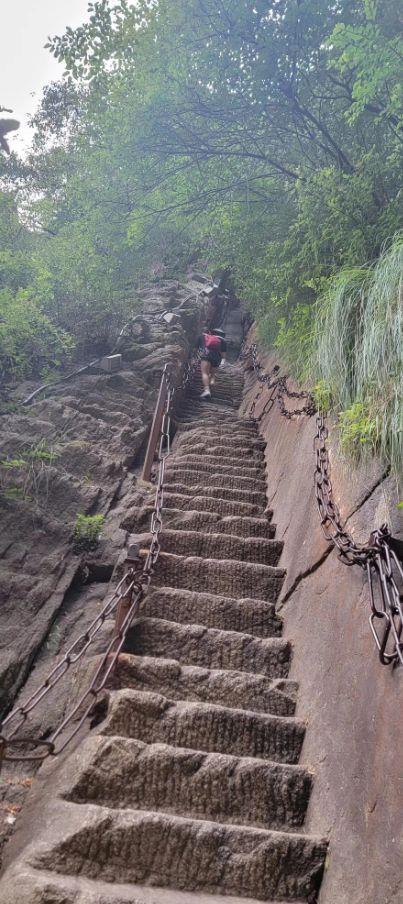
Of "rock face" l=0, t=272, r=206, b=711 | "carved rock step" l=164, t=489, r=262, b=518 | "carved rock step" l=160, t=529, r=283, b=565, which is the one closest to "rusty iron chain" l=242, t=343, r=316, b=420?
"carved rock step" l=164, t=489, r=262, b=518

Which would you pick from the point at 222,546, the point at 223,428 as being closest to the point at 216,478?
the point at 222,546

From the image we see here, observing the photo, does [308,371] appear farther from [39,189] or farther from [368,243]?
[39,189]

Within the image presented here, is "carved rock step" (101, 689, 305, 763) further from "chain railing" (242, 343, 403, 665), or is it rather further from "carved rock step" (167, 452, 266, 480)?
"carved rock step" (167, 452, 266, 480)

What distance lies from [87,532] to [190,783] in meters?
2.40

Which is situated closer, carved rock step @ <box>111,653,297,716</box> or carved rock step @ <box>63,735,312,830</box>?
carved rock step @ <box>63,735,312,830</box>

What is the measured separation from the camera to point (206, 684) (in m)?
2.69

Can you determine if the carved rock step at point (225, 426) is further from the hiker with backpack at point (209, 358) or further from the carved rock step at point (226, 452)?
the hiker with backpack at point (209, 358)

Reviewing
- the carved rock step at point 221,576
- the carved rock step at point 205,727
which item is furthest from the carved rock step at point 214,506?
the carved rock step at point 205,727

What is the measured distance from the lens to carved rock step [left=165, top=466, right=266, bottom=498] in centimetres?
A: 509

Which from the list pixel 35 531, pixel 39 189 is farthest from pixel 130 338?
pixel 35 531

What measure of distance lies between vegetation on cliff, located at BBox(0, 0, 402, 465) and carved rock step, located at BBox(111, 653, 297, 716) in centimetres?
129

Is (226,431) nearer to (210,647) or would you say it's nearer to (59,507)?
(59,507)

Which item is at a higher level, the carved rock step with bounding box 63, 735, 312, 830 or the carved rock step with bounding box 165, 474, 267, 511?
the carved rock step with bounding box 165, 474, 267, 511

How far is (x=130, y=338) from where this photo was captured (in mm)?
8703
